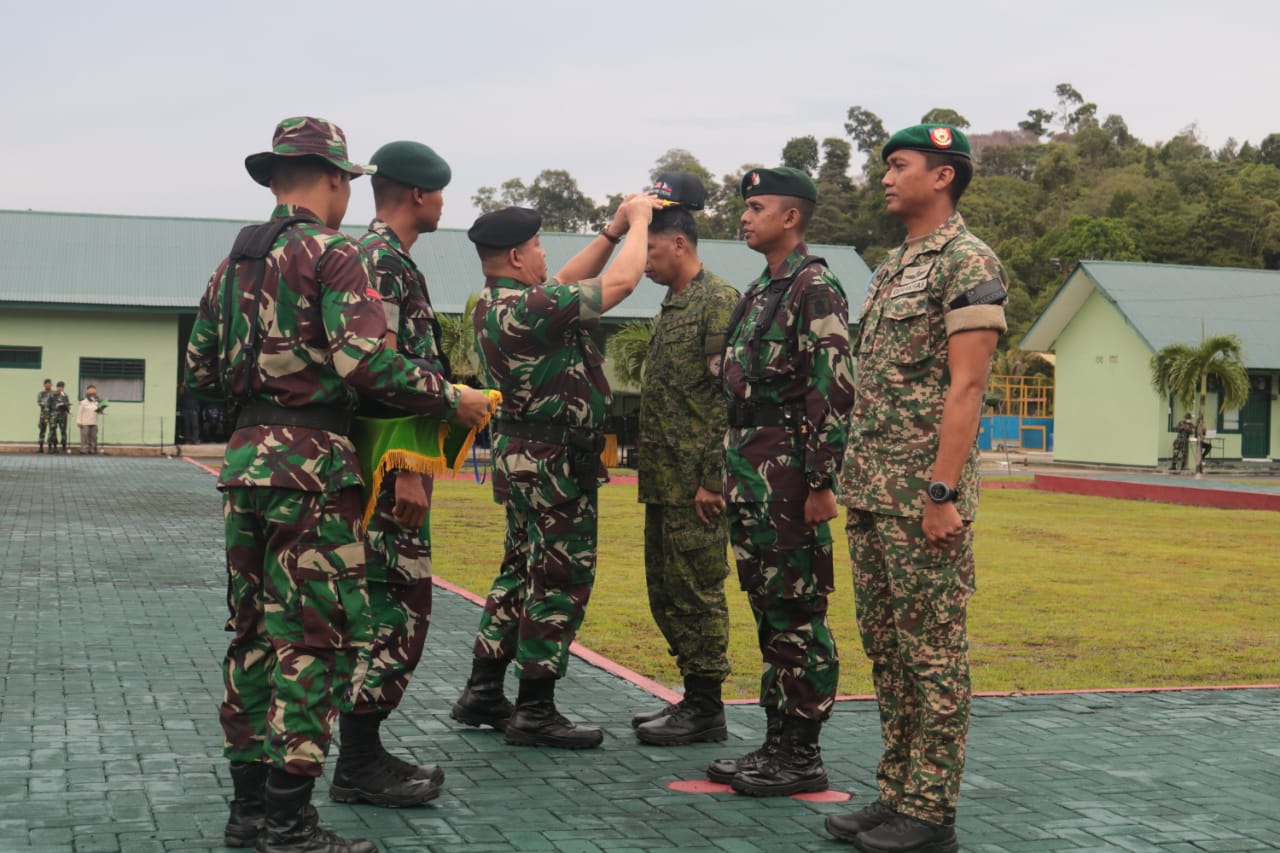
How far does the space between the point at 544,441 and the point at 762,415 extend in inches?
37.6

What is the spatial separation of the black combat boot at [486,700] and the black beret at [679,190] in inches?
82.7

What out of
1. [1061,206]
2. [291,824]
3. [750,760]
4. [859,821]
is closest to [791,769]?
[750,760]

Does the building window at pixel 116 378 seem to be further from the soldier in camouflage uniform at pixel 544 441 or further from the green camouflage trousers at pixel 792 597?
the green camouflage trousers at pixel 792 597

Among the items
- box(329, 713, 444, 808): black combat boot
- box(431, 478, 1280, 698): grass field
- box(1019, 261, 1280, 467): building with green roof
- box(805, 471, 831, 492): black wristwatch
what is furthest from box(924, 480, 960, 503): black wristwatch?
box(1019, 261, 1280, 467): building with green roof

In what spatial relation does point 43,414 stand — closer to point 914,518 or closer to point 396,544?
point 396,544

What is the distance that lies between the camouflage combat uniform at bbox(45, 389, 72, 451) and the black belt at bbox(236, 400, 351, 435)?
1218 inches

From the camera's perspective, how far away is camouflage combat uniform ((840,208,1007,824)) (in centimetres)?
432

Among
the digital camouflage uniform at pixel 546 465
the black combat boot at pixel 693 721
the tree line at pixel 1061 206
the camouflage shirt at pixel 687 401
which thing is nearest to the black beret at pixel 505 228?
the digital camouflage uniform at pixel 546 465

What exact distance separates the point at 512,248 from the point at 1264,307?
36349 millimetres

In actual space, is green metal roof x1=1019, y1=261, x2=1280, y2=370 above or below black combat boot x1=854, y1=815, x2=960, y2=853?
above

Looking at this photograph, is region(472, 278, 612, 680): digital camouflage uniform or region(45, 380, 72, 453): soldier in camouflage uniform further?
region(45, 380, 72, 453): soldier in camouflage uniform

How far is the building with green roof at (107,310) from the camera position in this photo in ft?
114

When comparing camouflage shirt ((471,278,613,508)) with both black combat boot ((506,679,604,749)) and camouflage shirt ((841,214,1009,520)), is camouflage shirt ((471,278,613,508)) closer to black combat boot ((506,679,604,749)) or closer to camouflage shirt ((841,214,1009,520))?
black combat boot ((506,679,604,749))

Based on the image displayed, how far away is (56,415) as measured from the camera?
3300 centimetres
